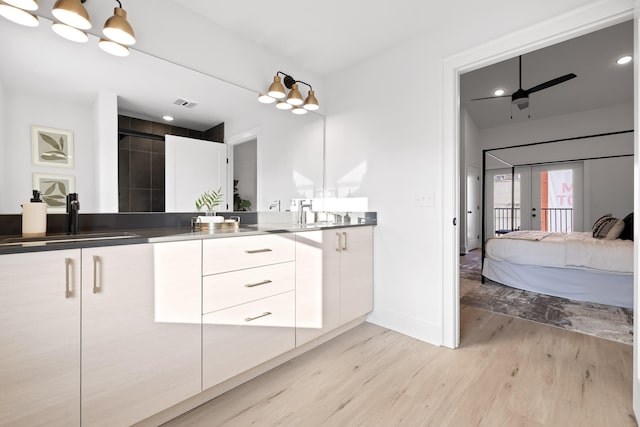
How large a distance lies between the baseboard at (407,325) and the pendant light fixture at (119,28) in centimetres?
254

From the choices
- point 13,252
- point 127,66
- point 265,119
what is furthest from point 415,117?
point 13,252

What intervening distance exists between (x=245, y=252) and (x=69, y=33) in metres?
1.44

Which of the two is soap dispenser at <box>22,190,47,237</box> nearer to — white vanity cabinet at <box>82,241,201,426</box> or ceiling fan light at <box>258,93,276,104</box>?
white vanity cabinet at <box>82,241,201,426</box>

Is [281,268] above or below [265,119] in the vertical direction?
below

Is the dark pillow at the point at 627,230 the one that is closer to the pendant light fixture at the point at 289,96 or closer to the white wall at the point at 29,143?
the pendant light fixture at the point at 289,96

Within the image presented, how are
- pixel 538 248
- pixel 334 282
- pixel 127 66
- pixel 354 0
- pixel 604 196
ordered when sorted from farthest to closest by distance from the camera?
pixel 604 196 < pixel 538 248 < pixel 334 282 < pixel 354 0 < pixel 127 66

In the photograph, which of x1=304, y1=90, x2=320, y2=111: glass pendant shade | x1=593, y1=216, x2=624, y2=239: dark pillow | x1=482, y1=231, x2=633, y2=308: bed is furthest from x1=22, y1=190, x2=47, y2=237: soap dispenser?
x1=593, y1=216, x2=624, y2=239: dark pillow

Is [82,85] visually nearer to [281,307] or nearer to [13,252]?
[13,252]

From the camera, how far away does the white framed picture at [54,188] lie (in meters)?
1.45

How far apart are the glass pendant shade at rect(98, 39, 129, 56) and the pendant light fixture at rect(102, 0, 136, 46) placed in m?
0.04

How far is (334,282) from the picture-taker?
7.12 feet

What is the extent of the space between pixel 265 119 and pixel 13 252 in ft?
6.04

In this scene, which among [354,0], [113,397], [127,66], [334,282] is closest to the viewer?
[113,397]

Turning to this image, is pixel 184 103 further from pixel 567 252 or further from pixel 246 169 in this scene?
pixel 567 252
